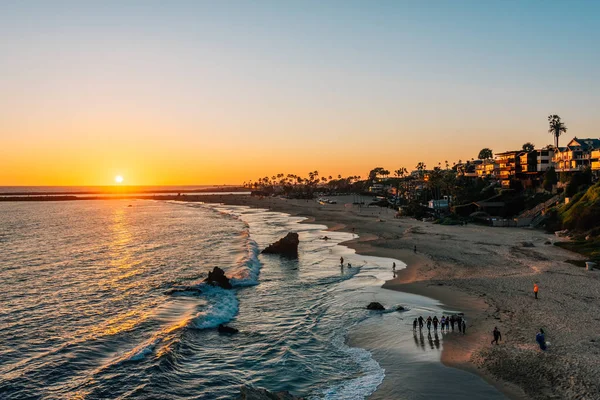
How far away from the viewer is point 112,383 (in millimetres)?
23516

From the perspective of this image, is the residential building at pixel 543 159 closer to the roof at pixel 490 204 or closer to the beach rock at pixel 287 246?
the roof at pixel 490 204

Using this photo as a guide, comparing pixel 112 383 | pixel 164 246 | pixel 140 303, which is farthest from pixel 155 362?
pixel 164 246

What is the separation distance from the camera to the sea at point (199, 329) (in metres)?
23.3

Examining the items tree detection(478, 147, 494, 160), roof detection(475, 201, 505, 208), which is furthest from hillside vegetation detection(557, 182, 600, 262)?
tree detection(478, 147, 494, 160)

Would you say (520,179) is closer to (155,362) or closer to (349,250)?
(349,250)

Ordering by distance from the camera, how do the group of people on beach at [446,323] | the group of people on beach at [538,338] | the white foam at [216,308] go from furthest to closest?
1. the white foam at [216,308]
2. the group of people on beach at [446,323]
3. the group of people on beach at [538,338]

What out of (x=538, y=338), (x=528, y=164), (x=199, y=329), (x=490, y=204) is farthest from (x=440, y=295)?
(x=528, y=164)

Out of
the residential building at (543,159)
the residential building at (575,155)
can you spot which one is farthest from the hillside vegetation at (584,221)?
the residential building at (543,159)

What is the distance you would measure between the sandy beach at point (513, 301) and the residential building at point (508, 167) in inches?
1707

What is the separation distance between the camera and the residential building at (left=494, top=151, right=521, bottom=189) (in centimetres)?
11445

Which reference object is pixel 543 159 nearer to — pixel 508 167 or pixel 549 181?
pixel 508 167

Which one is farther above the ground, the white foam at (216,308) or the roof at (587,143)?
the roof at (587,143)

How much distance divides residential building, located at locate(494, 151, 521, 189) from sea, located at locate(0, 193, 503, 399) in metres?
71.8

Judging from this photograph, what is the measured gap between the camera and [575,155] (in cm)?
10331
